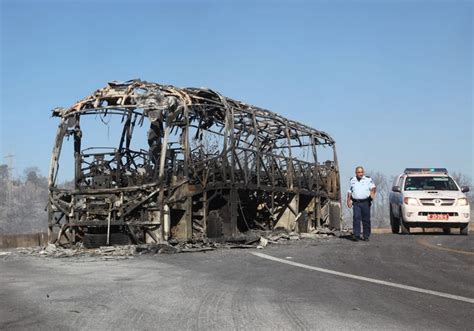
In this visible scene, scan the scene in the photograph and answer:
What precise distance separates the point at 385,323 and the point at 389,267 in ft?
13.5

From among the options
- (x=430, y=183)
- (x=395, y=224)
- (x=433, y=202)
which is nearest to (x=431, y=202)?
(x=433, y=202)

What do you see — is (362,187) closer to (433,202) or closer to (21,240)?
(433,202)

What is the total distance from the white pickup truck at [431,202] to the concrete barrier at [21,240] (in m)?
12.1

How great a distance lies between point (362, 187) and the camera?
14594mm

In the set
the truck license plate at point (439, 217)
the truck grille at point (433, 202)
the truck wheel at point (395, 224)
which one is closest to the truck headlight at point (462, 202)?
the truck grille at point (433, 202)

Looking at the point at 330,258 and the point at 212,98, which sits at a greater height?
the point at 212,98

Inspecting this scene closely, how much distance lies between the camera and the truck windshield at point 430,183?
723 inches

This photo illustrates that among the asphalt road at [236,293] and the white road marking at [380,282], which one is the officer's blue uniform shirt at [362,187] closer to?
the asphalt road at [236,293]

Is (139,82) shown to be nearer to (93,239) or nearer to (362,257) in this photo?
(93,239)

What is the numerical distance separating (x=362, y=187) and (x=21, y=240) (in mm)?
12158

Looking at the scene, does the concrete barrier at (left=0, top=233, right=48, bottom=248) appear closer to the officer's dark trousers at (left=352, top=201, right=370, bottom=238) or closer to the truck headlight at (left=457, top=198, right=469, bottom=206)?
the officer's dark trousers at (left=352, top=201, right=370, bottom=238)

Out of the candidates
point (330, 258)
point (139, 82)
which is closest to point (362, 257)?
point (330, 258)

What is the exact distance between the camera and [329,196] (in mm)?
22312

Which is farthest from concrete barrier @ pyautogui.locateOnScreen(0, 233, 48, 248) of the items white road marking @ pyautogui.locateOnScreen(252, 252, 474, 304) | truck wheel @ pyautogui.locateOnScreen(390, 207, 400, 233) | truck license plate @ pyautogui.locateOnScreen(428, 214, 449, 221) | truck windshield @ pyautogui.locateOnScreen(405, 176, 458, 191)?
truck license plate @ pyautogui.locateOnScreen(428, 214, 449, 221)
